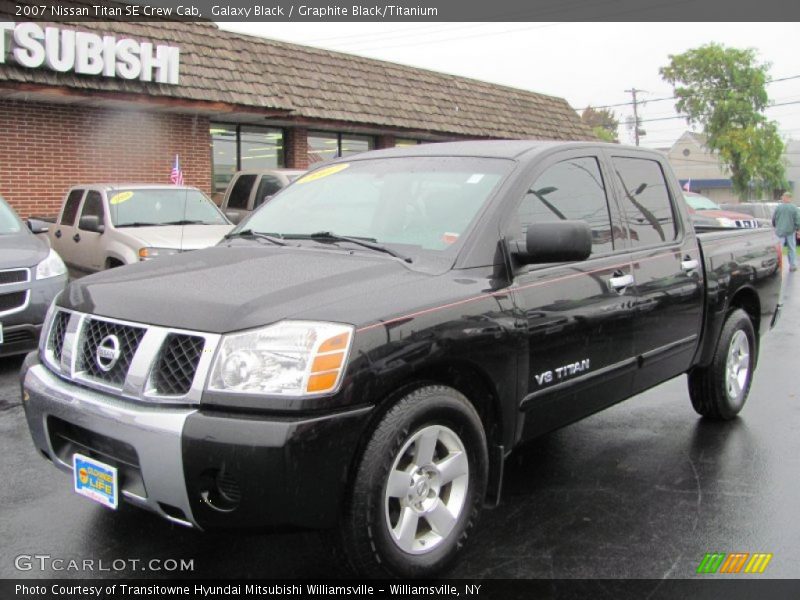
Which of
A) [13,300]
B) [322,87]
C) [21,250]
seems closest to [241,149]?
[322,87]

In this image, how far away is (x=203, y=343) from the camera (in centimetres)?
275

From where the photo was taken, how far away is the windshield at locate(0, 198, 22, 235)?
290 inches

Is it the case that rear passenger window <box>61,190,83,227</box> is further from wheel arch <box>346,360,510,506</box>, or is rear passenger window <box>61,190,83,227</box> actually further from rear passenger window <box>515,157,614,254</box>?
wheel arch <box>346,360,510,506</box>

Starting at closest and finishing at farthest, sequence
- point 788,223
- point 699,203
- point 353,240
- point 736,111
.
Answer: point 353,240
point 788,223
point 699,203
point 736,111

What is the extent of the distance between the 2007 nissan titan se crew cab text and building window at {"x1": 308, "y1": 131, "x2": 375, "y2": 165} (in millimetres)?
13091

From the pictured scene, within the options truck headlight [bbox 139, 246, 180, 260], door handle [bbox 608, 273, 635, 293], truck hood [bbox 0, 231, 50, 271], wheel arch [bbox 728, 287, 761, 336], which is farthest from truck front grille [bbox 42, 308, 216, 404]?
truck headlight [bbox 139, 246, 180, 260]

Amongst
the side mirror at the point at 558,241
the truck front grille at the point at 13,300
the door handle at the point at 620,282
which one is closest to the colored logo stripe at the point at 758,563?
the door handle at the point at 620,282

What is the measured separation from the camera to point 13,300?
254 inches

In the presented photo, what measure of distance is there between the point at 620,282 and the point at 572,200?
0.51 meters

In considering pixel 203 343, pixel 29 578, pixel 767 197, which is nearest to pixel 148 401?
pixel 203 343

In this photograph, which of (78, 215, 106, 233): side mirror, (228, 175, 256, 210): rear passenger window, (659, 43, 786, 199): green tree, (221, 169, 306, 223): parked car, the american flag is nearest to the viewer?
the american flag

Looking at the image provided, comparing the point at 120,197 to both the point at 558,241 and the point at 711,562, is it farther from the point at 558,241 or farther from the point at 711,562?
the point at 711,562

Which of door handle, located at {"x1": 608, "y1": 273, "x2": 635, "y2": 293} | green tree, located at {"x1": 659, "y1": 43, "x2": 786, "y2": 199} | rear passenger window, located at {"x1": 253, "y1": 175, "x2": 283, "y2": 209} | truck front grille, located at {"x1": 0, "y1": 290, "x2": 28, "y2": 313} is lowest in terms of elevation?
truck front grille, located at {"x1": 0, "y1": 290, "x2": 28, "y2": 313}

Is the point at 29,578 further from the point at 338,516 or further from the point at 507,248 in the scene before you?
the point at 507,248
